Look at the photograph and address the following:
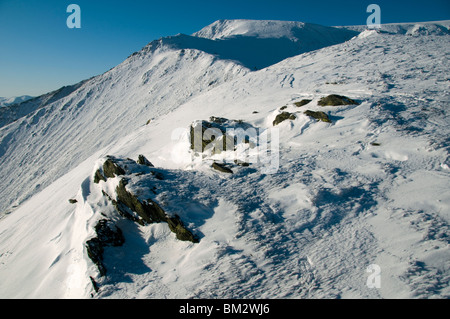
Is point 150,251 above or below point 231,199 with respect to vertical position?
below

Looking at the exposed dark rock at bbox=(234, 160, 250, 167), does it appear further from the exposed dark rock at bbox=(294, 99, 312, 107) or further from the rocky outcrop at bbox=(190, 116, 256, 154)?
the exposed dark rock at bbox=(294, 99, 312, 107)

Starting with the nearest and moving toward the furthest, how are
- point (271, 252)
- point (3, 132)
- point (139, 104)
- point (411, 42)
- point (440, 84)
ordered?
point (271, 252)
point (440, 84)
point (411, 42)
point (139, 104)
point (3, 132)

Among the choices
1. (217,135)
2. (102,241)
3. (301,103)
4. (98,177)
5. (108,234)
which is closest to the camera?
(102,241)

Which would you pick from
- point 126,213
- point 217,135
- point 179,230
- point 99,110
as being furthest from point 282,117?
point 99,110

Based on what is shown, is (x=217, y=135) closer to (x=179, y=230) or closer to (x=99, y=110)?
(x=179, y=230)

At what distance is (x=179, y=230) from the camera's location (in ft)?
25.3

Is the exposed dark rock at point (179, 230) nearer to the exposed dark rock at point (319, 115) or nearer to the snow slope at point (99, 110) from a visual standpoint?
the exposed dark rock at point (319, 115)

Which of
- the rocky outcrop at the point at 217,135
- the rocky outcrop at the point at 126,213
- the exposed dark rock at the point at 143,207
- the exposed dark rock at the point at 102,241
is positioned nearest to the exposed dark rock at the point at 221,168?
the rocky outcrop at the point at 217,135

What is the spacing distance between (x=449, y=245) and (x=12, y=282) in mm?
13531

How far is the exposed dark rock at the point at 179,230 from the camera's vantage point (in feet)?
24.6

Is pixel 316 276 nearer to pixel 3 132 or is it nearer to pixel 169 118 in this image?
pixel 169 118

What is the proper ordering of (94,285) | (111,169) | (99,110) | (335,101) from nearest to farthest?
(94,285)
(111,169)
(335,101)
(99,110)

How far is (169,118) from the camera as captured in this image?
977 inches

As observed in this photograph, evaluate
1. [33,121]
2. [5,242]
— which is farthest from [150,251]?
[33,121]
